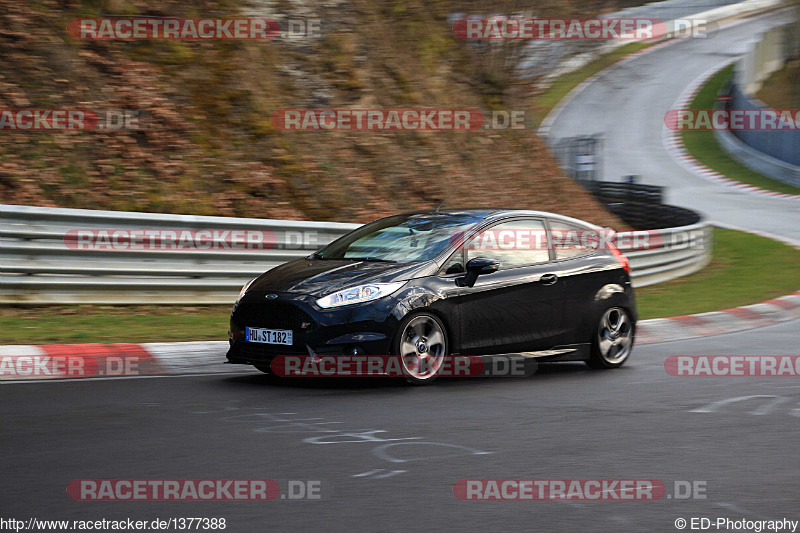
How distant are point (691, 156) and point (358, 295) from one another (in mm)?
35730

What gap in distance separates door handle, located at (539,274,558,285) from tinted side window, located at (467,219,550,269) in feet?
0.53

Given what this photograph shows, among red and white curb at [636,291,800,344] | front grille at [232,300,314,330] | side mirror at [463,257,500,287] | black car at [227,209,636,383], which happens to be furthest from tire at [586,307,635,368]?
front grille at [232,300,314,330]

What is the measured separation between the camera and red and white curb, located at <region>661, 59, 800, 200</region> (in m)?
35.3

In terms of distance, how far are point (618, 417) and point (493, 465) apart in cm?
191

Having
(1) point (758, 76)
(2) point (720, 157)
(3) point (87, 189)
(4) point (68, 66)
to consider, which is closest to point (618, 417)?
(3) point (87, 189)

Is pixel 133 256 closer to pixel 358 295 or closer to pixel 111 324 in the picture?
pixel 111 324

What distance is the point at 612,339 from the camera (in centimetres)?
1031

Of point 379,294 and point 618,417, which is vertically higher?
point 379,294

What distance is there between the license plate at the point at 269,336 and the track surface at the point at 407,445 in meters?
0.38

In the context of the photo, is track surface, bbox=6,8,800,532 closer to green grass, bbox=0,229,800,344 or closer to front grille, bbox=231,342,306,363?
front grille, bbox=231,342,306,363

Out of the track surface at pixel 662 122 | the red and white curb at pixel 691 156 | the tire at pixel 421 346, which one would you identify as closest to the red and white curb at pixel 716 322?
the tire at pixel 421 346

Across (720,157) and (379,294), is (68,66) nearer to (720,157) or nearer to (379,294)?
(379,294)

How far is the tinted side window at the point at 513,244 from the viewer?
9297 mm

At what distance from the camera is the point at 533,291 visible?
9492 mm
